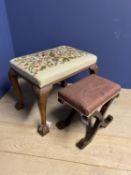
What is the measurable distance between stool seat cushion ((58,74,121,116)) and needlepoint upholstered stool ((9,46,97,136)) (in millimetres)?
96

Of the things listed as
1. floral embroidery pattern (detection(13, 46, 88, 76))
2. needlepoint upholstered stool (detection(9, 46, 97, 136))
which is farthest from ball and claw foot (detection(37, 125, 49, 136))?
floral embroidery pattern (detection(13, 46, 88, 76))

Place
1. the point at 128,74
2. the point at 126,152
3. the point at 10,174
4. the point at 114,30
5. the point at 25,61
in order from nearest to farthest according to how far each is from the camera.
A: the point at 10,174 < the point at 126,152 < the point at 25,61 < the point at 114,30 < the point at 128,74

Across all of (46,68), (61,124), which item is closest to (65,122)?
(61,124)

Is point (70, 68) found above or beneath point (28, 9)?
beneath

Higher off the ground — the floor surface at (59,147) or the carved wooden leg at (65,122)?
the carved wooden leg at (65,122)

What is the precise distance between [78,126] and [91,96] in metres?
0.32

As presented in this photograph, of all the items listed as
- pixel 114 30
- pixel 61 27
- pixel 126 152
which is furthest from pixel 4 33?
pixel 126 152

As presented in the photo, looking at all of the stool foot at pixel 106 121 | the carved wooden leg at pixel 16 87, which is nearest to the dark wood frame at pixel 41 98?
the carved wooden leg at pixel 16 87

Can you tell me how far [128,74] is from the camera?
5.04 ft

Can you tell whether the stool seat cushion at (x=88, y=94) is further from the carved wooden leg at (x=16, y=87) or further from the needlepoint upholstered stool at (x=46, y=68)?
the carved wooden leg at (x=16, y=87)

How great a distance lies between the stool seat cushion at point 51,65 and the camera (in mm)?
1078

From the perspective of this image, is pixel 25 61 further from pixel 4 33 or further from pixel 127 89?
pixel 127 89

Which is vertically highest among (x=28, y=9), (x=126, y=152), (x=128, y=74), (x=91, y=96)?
(x=28, y=9)

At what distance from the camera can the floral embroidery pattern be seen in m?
1.14
